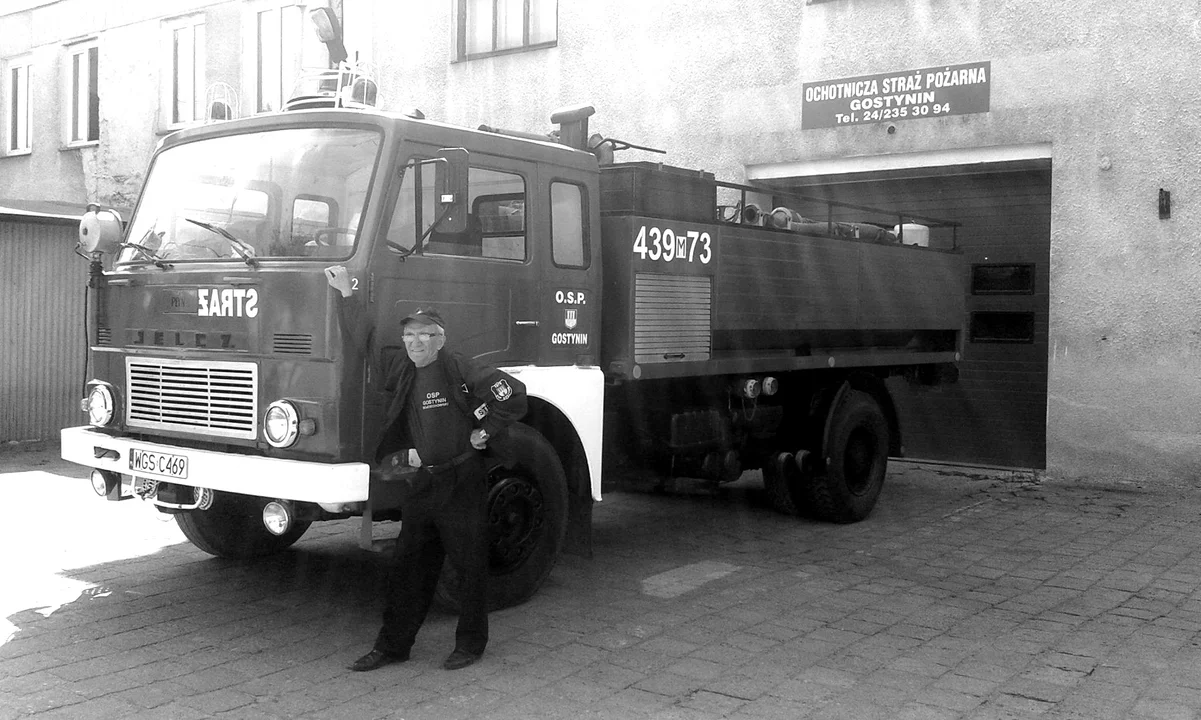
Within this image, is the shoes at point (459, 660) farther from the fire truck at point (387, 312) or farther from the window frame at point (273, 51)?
the window frame at point (273, 51)

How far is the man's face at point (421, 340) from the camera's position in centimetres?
522

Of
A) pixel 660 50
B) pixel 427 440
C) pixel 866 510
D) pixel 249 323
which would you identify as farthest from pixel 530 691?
pixel 660 50

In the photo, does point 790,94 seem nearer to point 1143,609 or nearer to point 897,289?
point 897,289

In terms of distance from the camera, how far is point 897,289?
368 inches

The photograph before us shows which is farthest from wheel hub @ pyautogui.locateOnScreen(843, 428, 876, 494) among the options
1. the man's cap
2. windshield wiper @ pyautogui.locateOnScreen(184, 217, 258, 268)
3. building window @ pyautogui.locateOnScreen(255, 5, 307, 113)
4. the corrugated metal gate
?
building window @ pyautogui.locateOnScreen(255, 5, 307, 113)

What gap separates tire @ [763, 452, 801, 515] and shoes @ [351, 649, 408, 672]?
4.25 m

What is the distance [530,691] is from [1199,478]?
293 inches

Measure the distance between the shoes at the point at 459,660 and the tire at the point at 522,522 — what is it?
2.01 ft

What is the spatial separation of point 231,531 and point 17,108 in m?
16.4

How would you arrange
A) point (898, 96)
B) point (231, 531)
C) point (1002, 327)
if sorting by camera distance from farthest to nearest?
point (1002, 327)
point (898, 96)
point (231, 531)

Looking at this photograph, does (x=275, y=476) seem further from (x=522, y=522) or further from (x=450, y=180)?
(x=450, y=180)

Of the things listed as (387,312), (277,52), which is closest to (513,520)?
(387,312)

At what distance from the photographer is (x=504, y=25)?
1445 cm

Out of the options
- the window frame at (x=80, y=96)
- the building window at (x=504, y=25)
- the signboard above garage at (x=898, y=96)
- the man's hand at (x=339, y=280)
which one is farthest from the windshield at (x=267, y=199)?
the window frame at (x=80, y=96)
